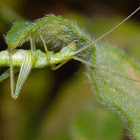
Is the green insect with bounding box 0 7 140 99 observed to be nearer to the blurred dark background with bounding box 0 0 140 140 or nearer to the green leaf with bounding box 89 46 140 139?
the green leaf with bounding box 89 46 140 139

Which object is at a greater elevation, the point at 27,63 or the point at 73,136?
the point at 27,63

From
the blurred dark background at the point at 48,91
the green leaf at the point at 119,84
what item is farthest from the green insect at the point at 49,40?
the blurred dark background at the point at 48,91

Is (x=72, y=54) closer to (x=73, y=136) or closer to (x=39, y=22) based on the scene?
(x=39, y=22)

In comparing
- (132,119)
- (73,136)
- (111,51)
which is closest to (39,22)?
(111,51)

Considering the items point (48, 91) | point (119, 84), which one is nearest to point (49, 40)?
point (119, 84)

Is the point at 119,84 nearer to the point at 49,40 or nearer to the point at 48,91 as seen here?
the point at 49,40

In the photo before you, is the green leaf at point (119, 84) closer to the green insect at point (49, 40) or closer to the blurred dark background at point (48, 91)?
the green insect at point (49, 40)
